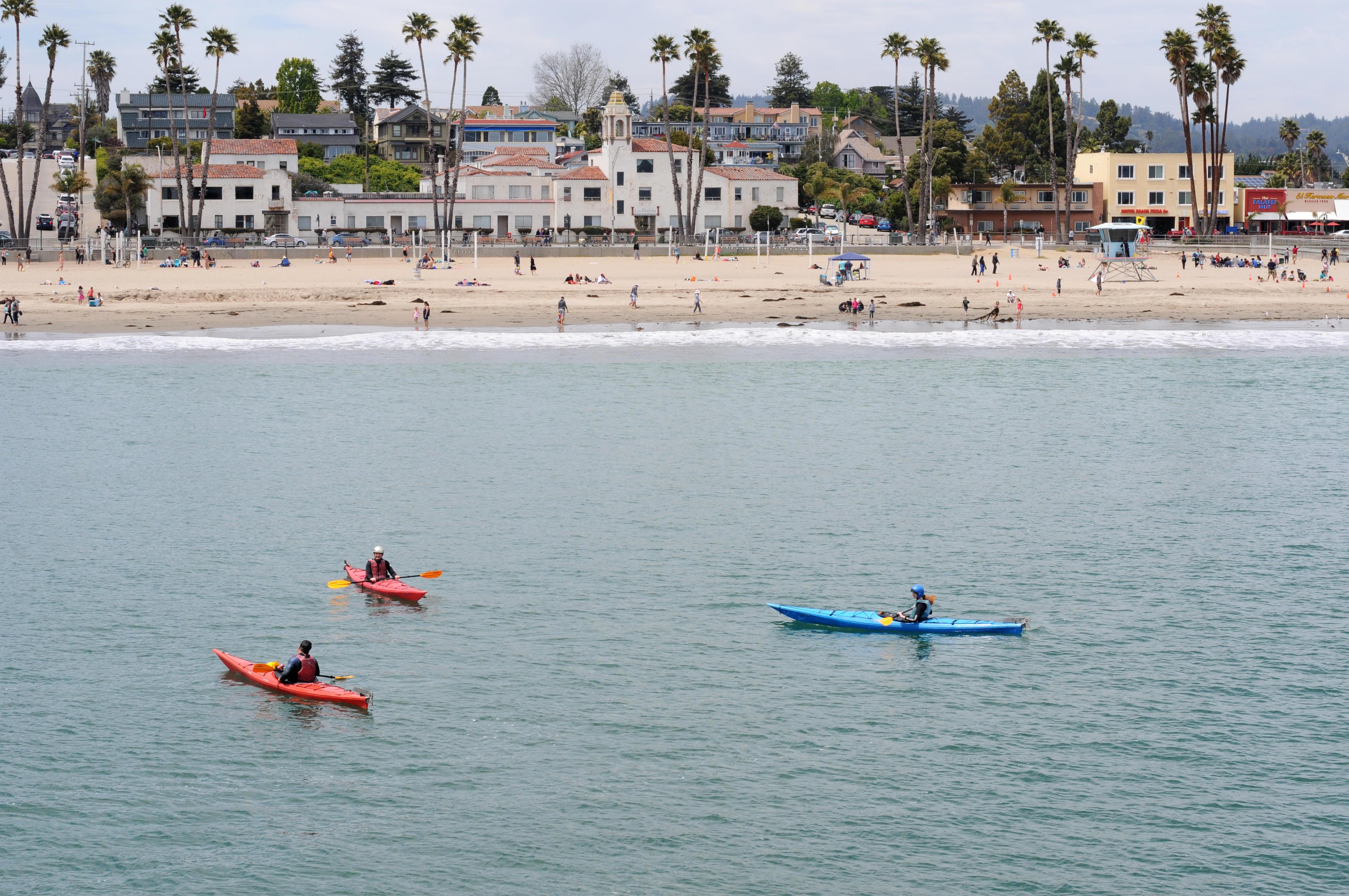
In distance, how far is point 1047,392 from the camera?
177ft

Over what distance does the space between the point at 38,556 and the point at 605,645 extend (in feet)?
46.7

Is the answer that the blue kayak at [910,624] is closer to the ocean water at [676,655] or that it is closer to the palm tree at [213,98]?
the ocean water at [676,655]

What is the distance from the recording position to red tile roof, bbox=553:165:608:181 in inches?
4850

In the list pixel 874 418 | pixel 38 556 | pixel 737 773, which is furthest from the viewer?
pixel 874 418

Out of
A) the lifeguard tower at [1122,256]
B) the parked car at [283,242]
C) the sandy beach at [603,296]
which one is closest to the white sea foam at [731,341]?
the sandy beach at [603,296]

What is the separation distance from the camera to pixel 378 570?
91.4ft

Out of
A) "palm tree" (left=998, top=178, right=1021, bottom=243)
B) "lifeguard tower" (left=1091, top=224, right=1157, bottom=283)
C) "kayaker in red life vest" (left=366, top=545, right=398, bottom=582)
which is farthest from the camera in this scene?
"palm tree" (left=998, top=178, right=1021, bottom=243)

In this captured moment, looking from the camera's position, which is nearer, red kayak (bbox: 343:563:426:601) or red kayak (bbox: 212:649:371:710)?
red kayak (bbox: 212:649:371:710)

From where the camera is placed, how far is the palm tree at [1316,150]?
16412cm

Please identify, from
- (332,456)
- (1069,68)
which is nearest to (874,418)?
(332,456)

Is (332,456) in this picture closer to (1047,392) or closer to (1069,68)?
(1047,392)

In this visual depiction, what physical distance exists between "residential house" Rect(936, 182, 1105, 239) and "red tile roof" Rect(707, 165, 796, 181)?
15.7m

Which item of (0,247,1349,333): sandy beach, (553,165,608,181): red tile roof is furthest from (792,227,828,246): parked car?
(0,247,1349,333): sandy beach

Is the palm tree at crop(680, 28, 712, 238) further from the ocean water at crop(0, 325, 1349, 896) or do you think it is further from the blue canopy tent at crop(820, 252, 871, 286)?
the ocean water at crop(0, 325, 1349, 896)
